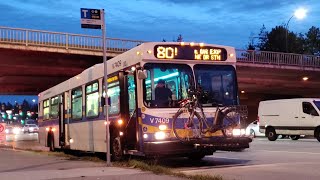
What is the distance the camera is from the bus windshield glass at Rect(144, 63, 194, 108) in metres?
14.0

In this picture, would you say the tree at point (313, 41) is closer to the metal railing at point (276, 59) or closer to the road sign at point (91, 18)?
the metal railing at point (276, 59)

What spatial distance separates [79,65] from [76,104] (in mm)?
21648

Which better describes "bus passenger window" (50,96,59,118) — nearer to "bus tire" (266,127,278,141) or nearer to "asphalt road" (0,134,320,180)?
"asphalt road" (0,134,320,180)

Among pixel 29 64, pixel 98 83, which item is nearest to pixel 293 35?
pixel 29 64

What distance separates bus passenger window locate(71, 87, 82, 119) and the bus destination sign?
615 cm

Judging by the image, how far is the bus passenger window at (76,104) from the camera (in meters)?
19.7

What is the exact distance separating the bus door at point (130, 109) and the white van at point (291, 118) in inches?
652

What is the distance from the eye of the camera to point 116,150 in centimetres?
Answer: 1577

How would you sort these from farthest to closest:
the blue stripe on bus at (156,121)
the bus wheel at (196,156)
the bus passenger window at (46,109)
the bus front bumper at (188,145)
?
1. the bus passenger window at (46,109)
2. the bus wheel at (196,156)
3. the blue stripe on bus at (156,121)
4. the bus front bumper at (188,145)

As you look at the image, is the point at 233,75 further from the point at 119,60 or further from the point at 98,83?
the point at 98,83

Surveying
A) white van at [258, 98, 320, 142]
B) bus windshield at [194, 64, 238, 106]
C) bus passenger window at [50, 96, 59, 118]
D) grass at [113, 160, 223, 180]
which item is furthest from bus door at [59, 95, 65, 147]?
white van at [258, 98, 320, 142]

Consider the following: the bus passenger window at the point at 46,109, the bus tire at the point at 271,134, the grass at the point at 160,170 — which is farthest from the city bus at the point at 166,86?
A: the bus tire at the point at 271,134

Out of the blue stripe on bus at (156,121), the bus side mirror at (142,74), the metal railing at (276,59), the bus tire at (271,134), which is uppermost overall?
the metal railing at (276,59)

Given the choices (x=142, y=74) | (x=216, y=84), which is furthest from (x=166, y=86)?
(x=216, y=84)
